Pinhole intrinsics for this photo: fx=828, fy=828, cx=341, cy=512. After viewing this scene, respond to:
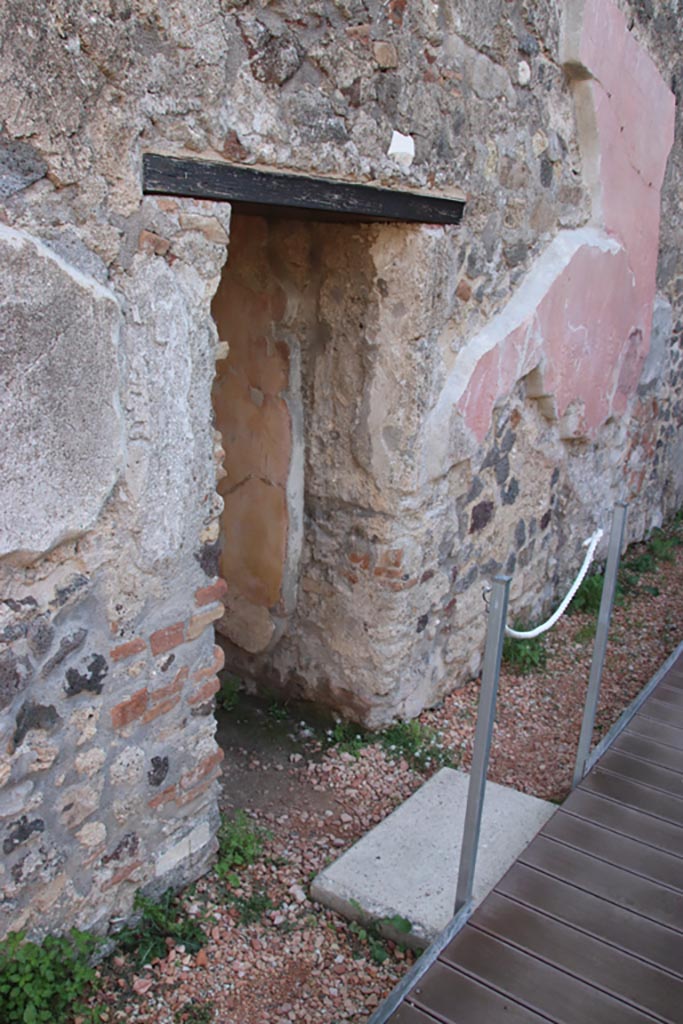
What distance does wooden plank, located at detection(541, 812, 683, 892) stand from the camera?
7.93ft

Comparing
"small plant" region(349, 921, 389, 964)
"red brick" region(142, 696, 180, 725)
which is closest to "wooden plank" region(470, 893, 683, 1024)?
"small plant" region(349, 921, 389, 964)

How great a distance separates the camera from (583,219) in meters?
3.83

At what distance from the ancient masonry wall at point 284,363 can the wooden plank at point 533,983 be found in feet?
2.75

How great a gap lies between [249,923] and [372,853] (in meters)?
0.47

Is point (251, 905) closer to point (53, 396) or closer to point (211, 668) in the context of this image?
point (211, 668)

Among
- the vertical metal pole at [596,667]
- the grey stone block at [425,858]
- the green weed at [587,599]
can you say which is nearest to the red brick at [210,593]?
the grey stone block at [425,858]

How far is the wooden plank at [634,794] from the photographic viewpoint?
8.86 ft

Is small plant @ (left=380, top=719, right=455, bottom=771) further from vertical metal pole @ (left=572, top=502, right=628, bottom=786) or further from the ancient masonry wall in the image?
vertical metal pole @ (left=572, top=502, right=628, bottom=786)

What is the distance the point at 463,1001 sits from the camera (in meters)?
1.97

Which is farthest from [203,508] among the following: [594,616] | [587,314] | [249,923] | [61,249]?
[594,616]

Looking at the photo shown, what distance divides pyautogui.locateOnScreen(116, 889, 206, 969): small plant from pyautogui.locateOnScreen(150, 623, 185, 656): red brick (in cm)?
71

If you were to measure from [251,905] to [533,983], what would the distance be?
2.81ft

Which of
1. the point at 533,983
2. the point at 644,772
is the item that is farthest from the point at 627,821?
the point at 533,983

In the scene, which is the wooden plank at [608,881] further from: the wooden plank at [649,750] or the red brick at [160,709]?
the red brick at [160,709]
